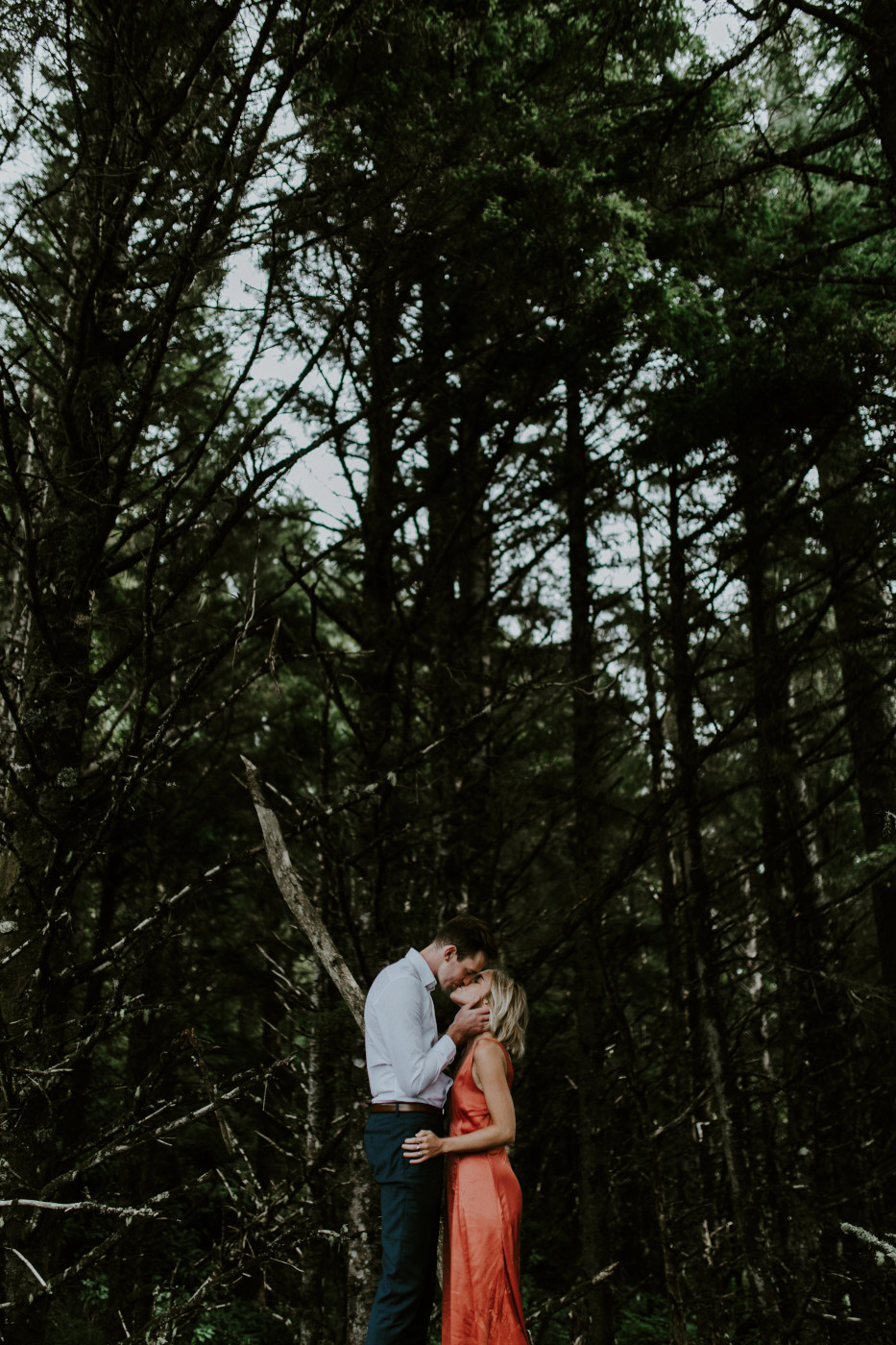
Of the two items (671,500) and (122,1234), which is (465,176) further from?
(122,1234)

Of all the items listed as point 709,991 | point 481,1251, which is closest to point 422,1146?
point 481,1251

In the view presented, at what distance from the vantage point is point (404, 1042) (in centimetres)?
315

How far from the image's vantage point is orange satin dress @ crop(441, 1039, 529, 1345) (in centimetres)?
296

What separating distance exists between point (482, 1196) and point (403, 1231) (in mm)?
292

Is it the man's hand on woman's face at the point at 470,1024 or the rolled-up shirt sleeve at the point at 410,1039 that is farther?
the man's hand on woman's face at the point at 470,1024

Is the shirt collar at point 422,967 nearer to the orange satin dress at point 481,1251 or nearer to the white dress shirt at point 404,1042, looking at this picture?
the white dress shirt at point 404,1042

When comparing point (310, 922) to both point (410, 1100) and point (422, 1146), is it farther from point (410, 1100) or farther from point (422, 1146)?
point (422, 1146)

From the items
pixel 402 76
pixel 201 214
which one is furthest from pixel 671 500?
pixel 201 214

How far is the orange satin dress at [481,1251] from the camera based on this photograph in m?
2.96

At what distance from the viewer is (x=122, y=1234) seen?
2766 mm

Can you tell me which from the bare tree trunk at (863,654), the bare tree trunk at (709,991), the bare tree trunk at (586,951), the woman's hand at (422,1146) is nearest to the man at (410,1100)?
the woman's hand at (422,1146)

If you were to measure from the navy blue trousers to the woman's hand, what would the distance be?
Answer: 101mm

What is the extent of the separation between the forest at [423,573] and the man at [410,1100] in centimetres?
45

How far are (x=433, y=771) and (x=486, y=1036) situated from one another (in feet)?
12.3
